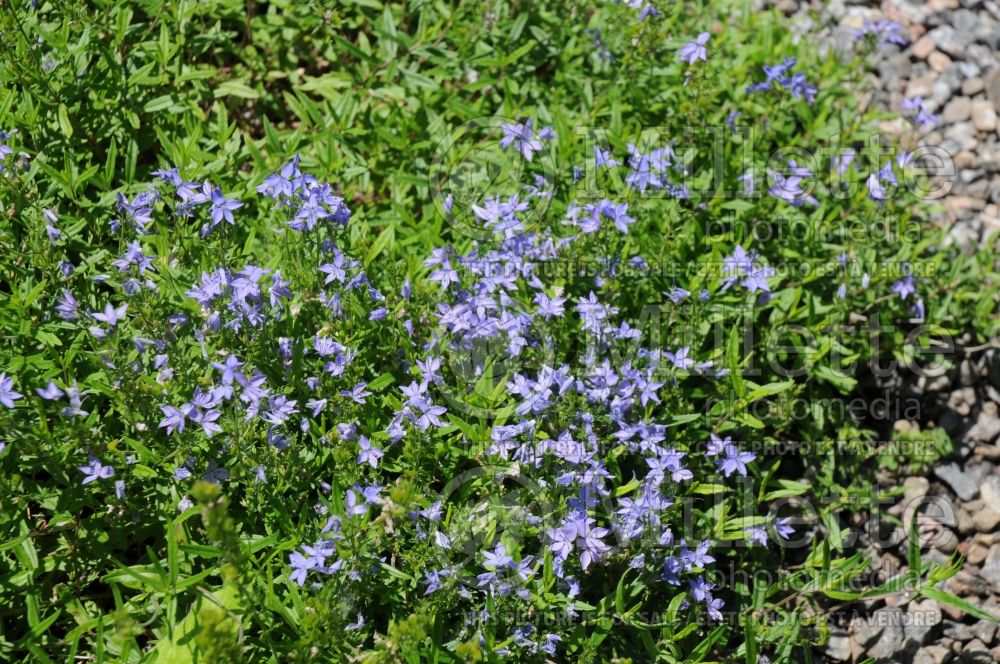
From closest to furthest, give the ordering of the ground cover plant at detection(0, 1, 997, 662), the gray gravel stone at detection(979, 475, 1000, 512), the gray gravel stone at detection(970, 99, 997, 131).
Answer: the ground cover plant at detection(0, 1, 997, 662) → the gray gravel stone at detection(979, 475, 1000, 512) → the gray gravel stone at detection(970, 99, 997, 131)

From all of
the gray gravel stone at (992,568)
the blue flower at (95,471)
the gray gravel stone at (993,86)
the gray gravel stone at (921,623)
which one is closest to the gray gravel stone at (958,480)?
the gray gravel stone at (992,568)

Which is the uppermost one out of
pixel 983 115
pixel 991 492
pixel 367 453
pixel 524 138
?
pixel 524 138

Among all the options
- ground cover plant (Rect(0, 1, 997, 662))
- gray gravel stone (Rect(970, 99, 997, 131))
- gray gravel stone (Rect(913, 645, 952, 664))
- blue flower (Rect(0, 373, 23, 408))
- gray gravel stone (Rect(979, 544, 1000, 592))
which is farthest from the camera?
gray gravel stone (Rect(970, 99, 997, 131))

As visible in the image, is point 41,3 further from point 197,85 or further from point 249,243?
point 249,243

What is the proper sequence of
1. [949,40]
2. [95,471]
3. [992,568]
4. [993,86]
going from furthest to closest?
1. [949,40]
2. [993,86]
3. [992,568]
4. [95,471]

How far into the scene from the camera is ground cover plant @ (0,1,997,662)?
3.31m

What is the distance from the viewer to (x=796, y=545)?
13.9ft

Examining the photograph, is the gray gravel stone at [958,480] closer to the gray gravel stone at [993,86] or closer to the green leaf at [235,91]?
the gray gravel stone at [993,86]

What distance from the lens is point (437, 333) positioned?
3719mm

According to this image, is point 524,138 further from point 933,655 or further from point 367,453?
point 933,655

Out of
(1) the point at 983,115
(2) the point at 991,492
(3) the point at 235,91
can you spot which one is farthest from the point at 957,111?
(3) the point at 235,91

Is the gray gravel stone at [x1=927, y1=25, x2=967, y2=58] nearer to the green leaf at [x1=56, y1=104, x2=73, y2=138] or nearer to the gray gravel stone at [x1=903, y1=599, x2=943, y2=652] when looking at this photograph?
the gray gravel stone at [x1=903, y1=599, x2=943, y2=652]

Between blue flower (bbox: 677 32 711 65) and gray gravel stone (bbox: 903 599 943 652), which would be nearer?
gray gravel stone (bbox: 903 599 943 652)

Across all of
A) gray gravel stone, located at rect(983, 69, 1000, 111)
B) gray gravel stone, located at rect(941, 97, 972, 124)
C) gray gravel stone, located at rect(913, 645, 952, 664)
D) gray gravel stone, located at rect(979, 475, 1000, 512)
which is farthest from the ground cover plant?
gray gravel stone, located at rect(983, 69, 1000, 111)
